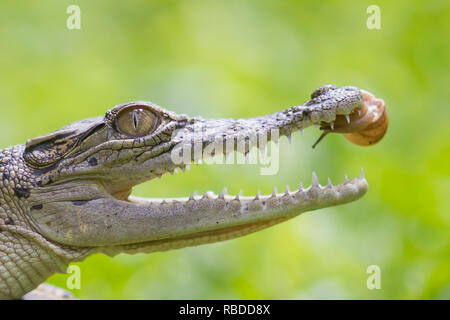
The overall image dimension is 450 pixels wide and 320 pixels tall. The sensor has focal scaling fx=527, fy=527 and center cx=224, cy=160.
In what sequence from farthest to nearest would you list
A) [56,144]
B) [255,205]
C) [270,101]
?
[270,101] < [56,144] < [255,205]

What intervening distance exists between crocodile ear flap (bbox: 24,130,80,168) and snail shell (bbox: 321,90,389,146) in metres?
0.93

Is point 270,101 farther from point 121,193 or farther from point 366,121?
point 121,193

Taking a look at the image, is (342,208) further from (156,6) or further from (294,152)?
(156,6)

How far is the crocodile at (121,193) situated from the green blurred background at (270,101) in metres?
1.51

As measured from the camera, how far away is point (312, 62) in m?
4.99

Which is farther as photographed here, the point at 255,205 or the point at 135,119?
the point at 135,119

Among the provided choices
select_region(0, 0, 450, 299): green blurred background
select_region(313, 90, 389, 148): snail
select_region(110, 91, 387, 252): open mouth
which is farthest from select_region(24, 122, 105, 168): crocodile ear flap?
select_region(0, 0, 450, 299): green blurred background

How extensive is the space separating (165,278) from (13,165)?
1.73 meters

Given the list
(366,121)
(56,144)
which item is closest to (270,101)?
(366,121)

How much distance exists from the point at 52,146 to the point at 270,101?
9.22ft

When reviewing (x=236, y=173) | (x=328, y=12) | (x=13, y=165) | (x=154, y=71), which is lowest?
(x=13, y=165)

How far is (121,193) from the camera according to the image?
200cm

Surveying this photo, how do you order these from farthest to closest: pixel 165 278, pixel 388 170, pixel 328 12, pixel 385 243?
pixel 328 12
pixel 388 170
pixel 385 243
pixel 165 278
